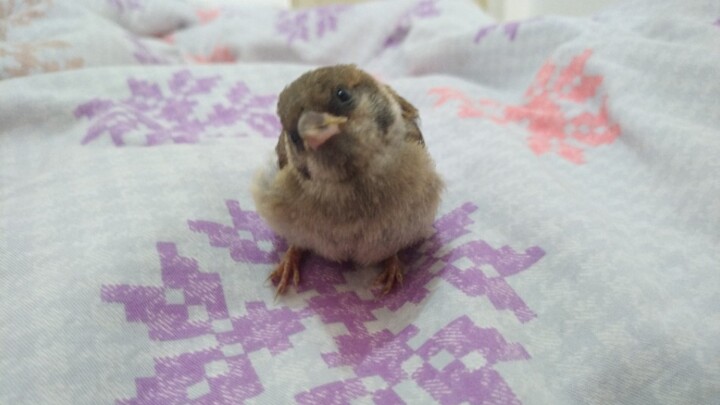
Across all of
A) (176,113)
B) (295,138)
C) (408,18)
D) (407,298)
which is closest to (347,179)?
(295,138)

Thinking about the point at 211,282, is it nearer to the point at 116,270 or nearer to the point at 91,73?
the point at 116,270

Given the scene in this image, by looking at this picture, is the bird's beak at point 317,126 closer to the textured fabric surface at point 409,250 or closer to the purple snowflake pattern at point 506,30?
the textured fabric surface at point 409,250

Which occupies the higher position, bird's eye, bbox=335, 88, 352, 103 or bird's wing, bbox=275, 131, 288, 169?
bird's eye, bbox=335, 88, 352, 103

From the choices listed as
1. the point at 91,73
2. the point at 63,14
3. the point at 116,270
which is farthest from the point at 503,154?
the point at 63,14

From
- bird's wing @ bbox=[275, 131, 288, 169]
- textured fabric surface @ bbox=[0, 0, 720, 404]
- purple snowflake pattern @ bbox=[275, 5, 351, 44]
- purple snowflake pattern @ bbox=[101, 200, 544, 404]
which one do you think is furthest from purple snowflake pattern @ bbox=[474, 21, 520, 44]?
bird's wing @ bbox=[275, 131, 288, 169]

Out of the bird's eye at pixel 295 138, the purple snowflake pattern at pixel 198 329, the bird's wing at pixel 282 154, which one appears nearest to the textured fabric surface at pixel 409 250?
the purple snowflake pattern at pixel 198 329

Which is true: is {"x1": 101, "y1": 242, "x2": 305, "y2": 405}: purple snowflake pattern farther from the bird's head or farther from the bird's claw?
the bird's head
